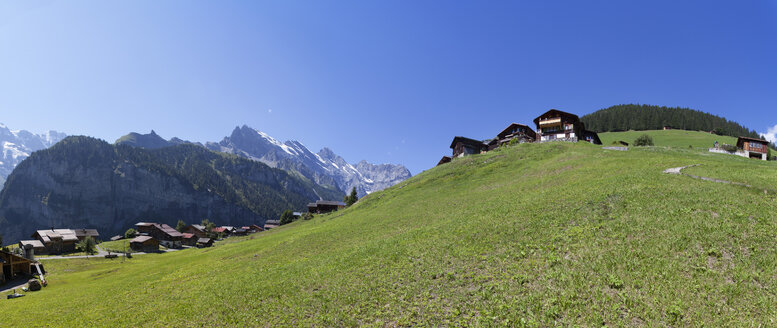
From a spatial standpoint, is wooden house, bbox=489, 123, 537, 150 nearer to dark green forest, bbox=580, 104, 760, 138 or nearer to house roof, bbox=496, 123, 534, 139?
house roof, bbox=496, 123, 534, 139

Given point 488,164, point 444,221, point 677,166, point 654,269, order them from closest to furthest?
point 654,269 → point 444,221 → point 677,166 → point 488,164

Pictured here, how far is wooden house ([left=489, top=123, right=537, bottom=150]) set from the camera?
8956cm

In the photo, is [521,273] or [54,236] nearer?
[521,273]

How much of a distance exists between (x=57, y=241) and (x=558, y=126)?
503ft

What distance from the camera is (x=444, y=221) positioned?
31438mm

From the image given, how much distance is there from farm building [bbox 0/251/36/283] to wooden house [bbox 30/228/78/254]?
49744 mm

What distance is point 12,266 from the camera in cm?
4888

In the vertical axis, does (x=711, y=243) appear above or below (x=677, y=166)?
below

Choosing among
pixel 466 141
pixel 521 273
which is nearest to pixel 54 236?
pixel 521 273

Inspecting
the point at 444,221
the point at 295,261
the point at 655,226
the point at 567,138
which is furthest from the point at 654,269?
the point at 567,138

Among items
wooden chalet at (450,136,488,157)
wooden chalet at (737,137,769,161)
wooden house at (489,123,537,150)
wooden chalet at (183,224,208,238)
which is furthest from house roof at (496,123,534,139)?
wooden chalet at (183,224,208,238)

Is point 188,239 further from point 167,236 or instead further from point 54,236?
point 54,236

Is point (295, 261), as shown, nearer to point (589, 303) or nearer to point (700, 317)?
point (589, 303)

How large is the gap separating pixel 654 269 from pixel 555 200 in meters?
15.2
